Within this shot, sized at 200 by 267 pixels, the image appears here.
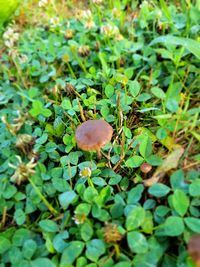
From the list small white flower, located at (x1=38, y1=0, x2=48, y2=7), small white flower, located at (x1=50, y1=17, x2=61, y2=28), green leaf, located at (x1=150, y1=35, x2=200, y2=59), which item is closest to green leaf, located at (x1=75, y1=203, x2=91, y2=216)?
green leaf, located at (x1=150, y1=35, x2=200, y2=59)

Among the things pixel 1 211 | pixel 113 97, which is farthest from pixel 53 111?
pixel 1 211

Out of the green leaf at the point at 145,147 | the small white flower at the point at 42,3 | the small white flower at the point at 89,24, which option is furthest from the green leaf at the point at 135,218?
the small white flower at the point at 42,3

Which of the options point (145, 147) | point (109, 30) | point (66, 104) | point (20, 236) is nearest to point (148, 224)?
point (145, 147)

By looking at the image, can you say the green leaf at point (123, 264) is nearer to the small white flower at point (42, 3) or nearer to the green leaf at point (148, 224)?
the green leaf at point (148, 224)

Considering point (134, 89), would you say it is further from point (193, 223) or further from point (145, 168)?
point (193, 223)

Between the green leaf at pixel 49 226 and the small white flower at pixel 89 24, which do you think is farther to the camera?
the small white flower at pixel 89 24

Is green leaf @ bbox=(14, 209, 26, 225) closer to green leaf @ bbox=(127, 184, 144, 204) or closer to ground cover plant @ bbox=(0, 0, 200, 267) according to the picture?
ground cover plant @ bbox=(0, 0, 200, 267)

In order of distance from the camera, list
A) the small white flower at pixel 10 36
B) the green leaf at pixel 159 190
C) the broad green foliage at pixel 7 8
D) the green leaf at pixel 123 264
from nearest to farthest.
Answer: the green leaf at pixel 123 264
the green leaf at pixel 159 190
the small white flower at pixel 10 36
the broad green foliage at pixel 7 8
